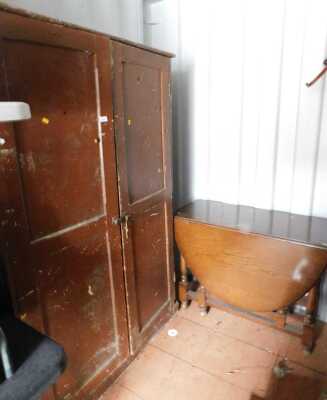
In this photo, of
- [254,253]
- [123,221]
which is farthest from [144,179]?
[254,253]

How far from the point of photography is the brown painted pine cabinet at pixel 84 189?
101 centimetres

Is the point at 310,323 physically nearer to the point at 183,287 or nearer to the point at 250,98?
the point at 183,287

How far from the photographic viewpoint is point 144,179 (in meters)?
1.65

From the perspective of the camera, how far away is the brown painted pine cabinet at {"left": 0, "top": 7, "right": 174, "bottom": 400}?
3.32 ft

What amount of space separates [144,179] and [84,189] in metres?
0.45

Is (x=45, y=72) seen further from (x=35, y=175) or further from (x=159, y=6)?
(x=159, y=6)

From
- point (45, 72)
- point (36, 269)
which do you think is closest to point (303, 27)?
point (45, 72)

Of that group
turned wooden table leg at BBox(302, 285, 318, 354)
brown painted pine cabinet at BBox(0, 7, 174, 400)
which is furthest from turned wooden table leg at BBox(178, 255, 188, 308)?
turned wooden table leg at BBox(302, 285, 318, 354)

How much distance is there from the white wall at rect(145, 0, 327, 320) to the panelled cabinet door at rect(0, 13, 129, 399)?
982 mm

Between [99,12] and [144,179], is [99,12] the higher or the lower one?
the higher one

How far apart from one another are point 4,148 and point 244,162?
154 cm

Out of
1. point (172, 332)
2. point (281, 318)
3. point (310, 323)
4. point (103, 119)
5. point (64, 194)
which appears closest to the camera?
point (64, 194)

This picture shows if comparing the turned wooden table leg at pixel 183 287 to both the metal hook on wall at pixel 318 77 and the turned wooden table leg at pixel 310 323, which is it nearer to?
the turned wooden table leg at pixel 310 323

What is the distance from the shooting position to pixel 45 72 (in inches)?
41.4
